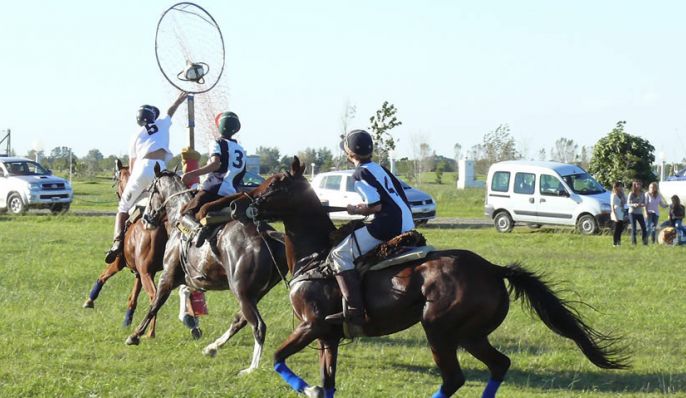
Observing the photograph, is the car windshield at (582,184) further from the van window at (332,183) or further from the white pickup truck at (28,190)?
the white pickup truck at (28,190)

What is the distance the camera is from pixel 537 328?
1183 cm

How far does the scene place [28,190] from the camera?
3212cm

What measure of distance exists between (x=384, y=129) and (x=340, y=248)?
3462 centimetres

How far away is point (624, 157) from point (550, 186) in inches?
368

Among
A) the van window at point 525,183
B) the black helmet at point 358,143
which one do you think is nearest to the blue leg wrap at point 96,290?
the black helmet at point 358,143

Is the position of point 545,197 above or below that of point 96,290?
above

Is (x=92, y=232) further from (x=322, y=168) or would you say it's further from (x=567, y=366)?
(x=322, y=168)

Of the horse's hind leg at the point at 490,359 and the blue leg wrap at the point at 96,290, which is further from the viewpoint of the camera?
the blue leg wrap at the point at 96,290

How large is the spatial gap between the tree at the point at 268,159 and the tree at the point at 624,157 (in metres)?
24.2

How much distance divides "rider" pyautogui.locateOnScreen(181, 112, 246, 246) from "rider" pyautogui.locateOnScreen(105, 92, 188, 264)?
1.74m

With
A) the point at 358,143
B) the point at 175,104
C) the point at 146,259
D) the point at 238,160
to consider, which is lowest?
the point at 146,259

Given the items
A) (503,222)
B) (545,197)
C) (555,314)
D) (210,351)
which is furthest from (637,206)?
(555,314)

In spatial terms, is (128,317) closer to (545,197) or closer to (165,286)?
(165,286)

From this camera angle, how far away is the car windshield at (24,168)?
3325 centimetres
